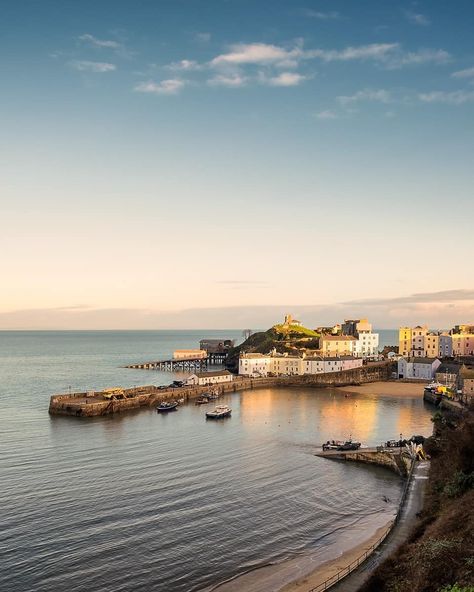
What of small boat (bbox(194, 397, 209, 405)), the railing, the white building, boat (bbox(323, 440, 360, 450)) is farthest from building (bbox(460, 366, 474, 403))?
the white building

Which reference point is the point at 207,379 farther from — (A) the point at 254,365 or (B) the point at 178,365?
(B) the point at 178,365

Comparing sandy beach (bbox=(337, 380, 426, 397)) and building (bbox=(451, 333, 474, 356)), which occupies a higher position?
building (bbox=(451, 333, 474, 356))

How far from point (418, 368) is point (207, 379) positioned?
44.9 meters

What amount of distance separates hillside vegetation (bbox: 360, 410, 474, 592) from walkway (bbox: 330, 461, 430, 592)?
26.6 inches

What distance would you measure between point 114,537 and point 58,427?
3445 cm

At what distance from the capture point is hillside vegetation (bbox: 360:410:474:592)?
845 inches

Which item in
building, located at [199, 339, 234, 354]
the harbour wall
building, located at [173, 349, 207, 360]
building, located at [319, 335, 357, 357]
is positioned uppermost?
building, located at [319, 335, 357, 357]

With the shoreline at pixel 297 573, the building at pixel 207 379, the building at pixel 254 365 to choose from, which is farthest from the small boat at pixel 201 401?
the shoreline at pixel 297 573

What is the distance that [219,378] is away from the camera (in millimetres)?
106500

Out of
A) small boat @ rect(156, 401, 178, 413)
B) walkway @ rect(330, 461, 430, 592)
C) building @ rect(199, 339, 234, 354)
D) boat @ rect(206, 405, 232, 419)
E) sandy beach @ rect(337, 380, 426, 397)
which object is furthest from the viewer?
building @ rect(199, 339, 234, 354)

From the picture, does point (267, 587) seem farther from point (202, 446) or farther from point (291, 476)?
point (202, 446)

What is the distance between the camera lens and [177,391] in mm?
91188

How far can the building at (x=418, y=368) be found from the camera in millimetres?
114375

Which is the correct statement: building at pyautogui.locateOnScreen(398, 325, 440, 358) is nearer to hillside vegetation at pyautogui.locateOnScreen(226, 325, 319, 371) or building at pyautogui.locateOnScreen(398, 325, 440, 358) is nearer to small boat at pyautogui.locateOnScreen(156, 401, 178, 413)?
hillside vegetation at pyautogui.locateOnScreen(226, 325, 319, 371)
